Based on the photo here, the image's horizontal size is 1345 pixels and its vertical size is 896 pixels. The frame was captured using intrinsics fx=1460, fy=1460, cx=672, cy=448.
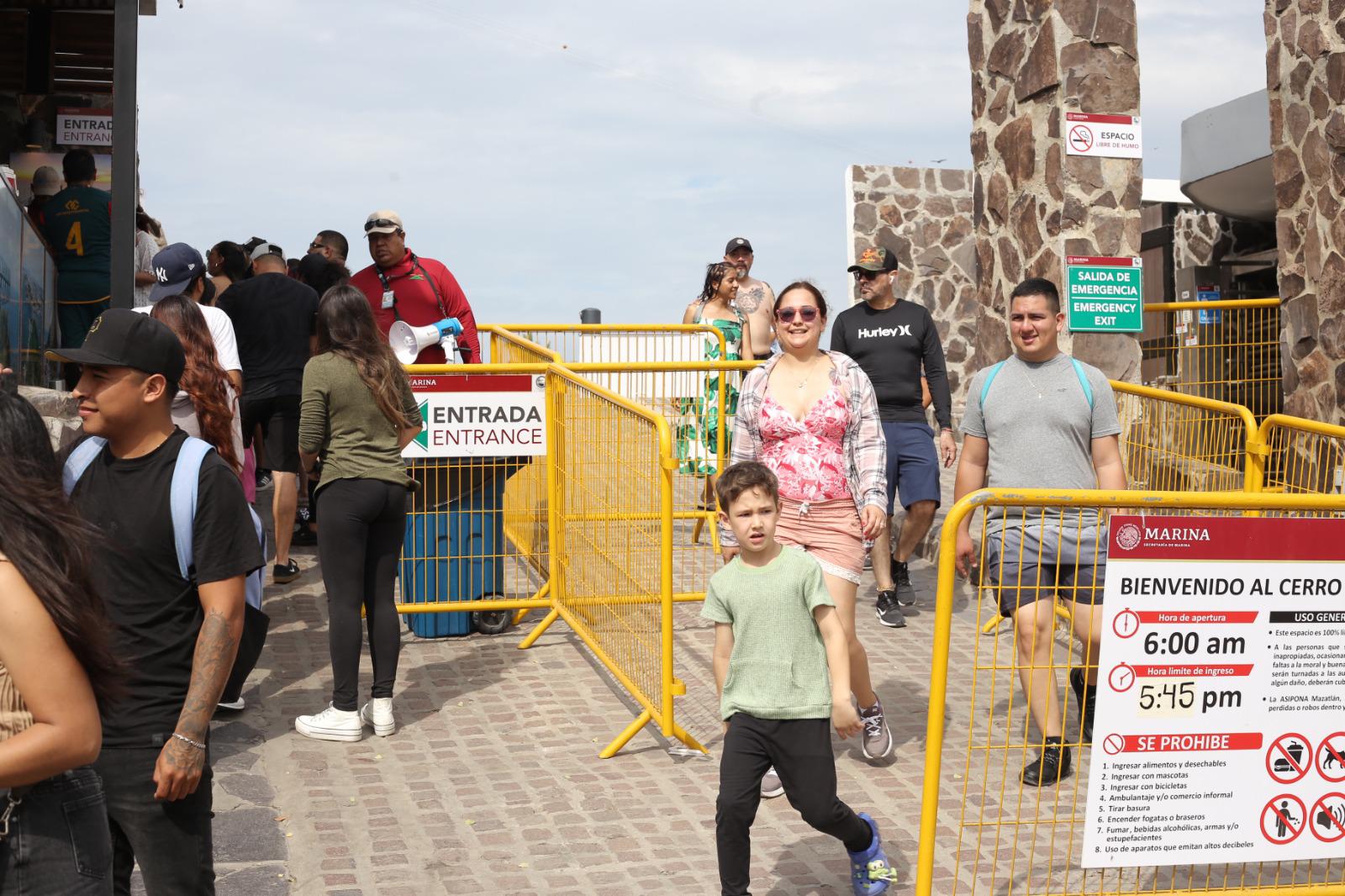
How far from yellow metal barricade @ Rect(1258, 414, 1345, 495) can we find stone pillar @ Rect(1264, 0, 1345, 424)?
1.59 m

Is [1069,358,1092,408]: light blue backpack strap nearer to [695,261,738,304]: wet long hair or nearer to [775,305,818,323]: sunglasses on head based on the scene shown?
[775,305,818,323]: sunglasses on head

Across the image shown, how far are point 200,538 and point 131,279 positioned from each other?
19.1ft

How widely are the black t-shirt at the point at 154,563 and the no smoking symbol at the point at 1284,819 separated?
3029 mm

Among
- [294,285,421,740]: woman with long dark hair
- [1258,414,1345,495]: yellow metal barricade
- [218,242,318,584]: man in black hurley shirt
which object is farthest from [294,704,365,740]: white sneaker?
[1258,414,1345,495]: yellow metal barricade

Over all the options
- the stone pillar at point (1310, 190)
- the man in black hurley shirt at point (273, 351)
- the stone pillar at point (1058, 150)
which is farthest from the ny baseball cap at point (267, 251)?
the stone pillar at point (1310, 190)

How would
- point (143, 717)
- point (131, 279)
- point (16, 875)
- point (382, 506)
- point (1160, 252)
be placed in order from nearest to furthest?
point (16, 875) → point (143, 717) → point (382, 506) → point (131, 279) → point (1160, 252)

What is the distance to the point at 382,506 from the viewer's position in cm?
678

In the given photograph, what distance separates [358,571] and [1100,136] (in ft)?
19.4

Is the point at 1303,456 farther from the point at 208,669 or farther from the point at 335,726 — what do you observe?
the point at 208,669

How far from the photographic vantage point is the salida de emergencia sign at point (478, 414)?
331 inches

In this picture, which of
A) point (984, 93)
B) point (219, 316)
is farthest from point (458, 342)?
point (984, 93)

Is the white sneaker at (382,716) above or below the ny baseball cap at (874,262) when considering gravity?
below

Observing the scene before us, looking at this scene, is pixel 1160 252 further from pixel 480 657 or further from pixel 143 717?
pixel 143 717

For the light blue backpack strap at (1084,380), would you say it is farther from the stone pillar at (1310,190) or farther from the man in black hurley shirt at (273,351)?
the stone pillar at (1310,190)
